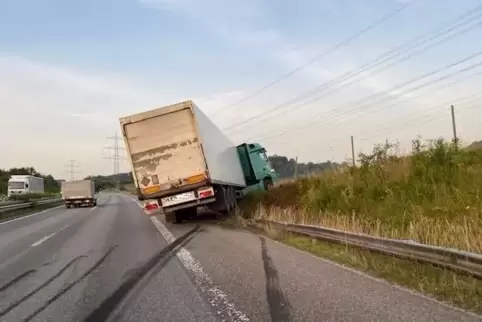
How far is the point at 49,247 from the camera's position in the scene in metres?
13.7

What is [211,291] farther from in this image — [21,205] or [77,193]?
[77,193]

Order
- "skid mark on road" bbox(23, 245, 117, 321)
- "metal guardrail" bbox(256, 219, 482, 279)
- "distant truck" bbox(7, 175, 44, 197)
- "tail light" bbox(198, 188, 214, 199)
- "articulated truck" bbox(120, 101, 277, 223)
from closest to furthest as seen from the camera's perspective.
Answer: "skid mark on road" bbox(23, 245, 117, 321)
"metal guardrail" bbox(256, 219, 482, 279)
"articulated truck" bbox(120, 101, 277, 223)
"tail light" bbox(198, 188, 214, 199)
"distant truck" bbox(7, 175, 44, 197)

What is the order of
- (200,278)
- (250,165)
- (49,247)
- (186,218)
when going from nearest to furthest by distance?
(200,278) < (49,247) < (186,218) < (250,165)

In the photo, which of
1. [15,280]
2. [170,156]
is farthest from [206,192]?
[15,280]

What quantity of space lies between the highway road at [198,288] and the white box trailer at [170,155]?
5.37 metres

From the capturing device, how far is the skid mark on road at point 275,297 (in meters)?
5.68

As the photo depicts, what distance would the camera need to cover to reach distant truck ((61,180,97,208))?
47375 millimetres

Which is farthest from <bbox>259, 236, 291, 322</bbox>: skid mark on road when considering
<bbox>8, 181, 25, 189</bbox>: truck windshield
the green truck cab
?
→ <bbox>8, 181, 25, 189</bbox>: truck windshield

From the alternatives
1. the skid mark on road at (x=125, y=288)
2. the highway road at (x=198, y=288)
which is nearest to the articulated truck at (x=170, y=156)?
the skid mark on road at (x=125, y=288)

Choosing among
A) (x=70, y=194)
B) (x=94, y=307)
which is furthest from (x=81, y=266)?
(x=70, y=194)

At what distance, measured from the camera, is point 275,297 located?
654 centimetres

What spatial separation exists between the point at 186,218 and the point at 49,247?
8.24 meters

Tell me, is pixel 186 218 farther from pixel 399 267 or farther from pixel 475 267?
pixel 475 267

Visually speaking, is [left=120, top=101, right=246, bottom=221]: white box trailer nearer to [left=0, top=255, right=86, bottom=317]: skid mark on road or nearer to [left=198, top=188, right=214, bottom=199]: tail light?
[left=198, top=188, right=214, bottom=199]: tail light
